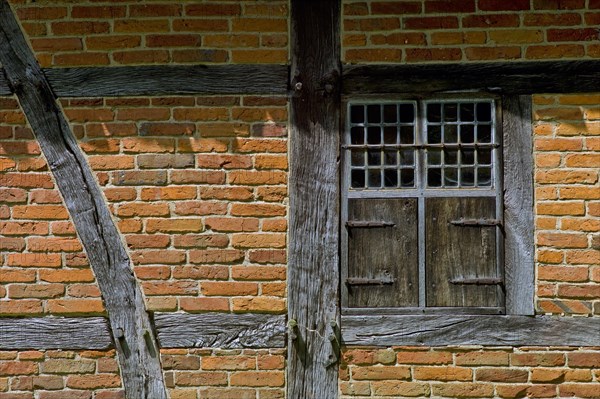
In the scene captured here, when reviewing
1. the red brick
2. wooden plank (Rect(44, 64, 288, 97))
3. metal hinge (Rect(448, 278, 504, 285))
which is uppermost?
the red brick

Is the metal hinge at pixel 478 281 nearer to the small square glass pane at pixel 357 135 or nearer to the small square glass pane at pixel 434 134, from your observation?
the small square glass pane at pixel 434 134

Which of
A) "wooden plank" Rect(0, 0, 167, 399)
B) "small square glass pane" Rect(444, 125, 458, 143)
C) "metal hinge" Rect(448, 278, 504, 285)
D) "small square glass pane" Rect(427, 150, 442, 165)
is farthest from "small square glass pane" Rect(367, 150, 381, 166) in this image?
"wooden plank" Rect(0, 0, 167, 399)

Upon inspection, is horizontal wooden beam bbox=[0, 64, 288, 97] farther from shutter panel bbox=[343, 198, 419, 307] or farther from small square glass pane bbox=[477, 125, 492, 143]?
small square glass pane bbox=[477, 125, 492, 143]

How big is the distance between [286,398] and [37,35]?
7.81 feet

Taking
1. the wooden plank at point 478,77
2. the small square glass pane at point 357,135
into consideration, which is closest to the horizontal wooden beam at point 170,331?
the small square glass pane at point 357,135

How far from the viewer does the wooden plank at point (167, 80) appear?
10.5 feet

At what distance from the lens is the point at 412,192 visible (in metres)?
3.23

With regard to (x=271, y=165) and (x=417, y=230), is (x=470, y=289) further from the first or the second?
(x=271, y=165)

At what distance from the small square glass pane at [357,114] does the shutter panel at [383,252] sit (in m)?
0.44

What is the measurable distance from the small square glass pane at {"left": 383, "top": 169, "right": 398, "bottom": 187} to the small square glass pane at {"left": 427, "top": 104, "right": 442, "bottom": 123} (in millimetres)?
342

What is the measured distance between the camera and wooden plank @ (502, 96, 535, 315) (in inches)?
124

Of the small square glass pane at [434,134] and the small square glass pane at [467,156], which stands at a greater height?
the small square glass pane at [434,134]

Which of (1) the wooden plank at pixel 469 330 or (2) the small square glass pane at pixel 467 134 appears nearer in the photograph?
(1) the wooden plank at pixel 469 330

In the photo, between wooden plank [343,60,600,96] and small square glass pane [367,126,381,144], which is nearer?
wooden plank [343,60,600,96]
